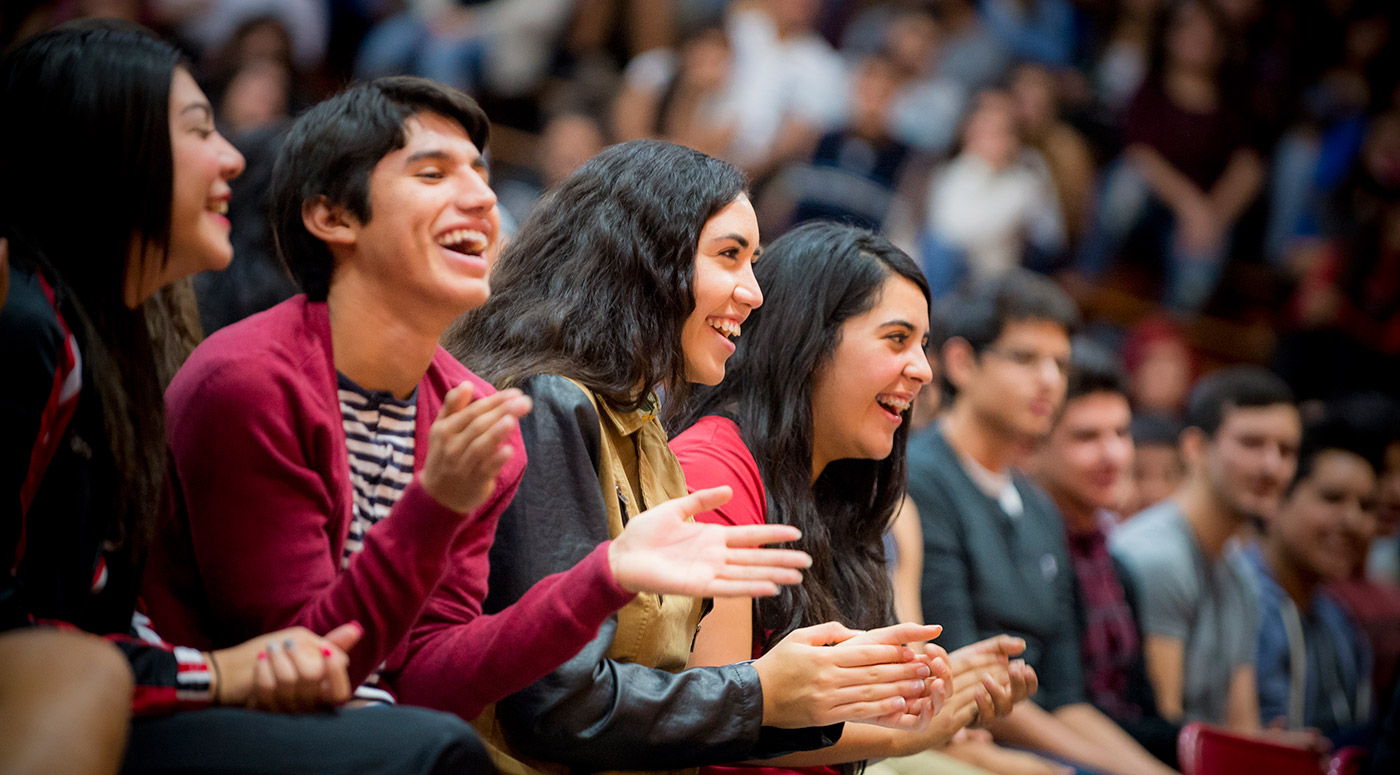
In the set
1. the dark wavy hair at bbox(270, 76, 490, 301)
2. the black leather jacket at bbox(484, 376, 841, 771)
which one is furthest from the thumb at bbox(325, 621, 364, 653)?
the dark wavy hair at bbox(270, 76, 490, 301)

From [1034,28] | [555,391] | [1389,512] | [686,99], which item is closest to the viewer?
[555,391]

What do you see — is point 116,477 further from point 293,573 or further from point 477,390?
point 477,390

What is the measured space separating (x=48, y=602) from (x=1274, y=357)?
670 cm

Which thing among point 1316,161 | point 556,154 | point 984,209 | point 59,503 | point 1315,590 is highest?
point 1316,161

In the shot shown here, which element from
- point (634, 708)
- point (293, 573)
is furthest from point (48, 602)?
point (634, 708)

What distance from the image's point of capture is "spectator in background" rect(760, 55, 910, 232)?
5973 mm

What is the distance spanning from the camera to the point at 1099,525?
12.5 ft

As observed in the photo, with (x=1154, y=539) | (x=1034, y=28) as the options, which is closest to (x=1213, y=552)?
(x=1154, y=539)

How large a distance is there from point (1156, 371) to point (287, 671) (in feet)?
18.2

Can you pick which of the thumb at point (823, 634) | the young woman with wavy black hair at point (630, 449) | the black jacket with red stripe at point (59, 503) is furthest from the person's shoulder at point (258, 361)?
the thumb at point (823, 634)

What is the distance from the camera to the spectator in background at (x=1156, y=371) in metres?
6.20

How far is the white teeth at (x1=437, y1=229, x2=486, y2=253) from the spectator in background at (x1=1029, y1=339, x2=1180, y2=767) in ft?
7.82

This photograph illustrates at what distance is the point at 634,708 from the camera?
1765mm

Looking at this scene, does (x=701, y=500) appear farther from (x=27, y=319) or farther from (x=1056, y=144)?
(x=1056, y=144)
